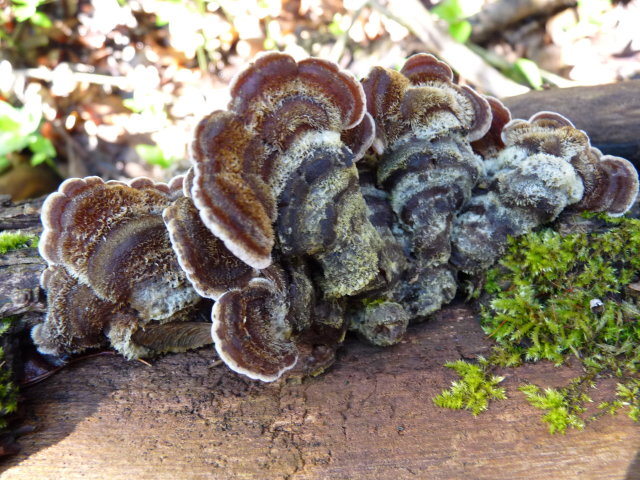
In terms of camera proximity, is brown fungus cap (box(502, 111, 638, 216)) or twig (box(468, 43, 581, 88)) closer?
brown fungus cap (box(502, 111, 638, 216))

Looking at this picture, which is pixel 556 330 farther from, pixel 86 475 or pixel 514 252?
pixel 86 475

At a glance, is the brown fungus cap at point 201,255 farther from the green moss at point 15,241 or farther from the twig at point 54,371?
the green moss at point 15,241

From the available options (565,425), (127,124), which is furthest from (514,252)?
(127,124)

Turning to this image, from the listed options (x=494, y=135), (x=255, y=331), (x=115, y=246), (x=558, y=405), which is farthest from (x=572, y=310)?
(x=115, y=246)

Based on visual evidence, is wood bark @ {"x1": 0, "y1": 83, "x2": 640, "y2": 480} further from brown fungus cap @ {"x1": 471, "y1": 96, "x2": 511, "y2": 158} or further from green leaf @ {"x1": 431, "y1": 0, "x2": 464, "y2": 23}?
green leaf @ {"x1": 431, "y1": 0, "x2": 464, "y2": 23}

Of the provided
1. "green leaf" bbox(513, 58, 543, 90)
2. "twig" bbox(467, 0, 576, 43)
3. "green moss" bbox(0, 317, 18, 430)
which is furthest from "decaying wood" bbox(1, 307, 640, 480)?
"twig" bbox(467, 0, 576, 43)

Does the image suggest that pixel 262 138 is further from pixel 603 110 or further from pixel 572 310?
pixel 603 110

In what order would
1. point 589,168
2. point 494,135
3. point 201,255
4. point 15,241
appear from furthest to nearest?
point 494,135, point 15,241, point 589,168, point 201,255
